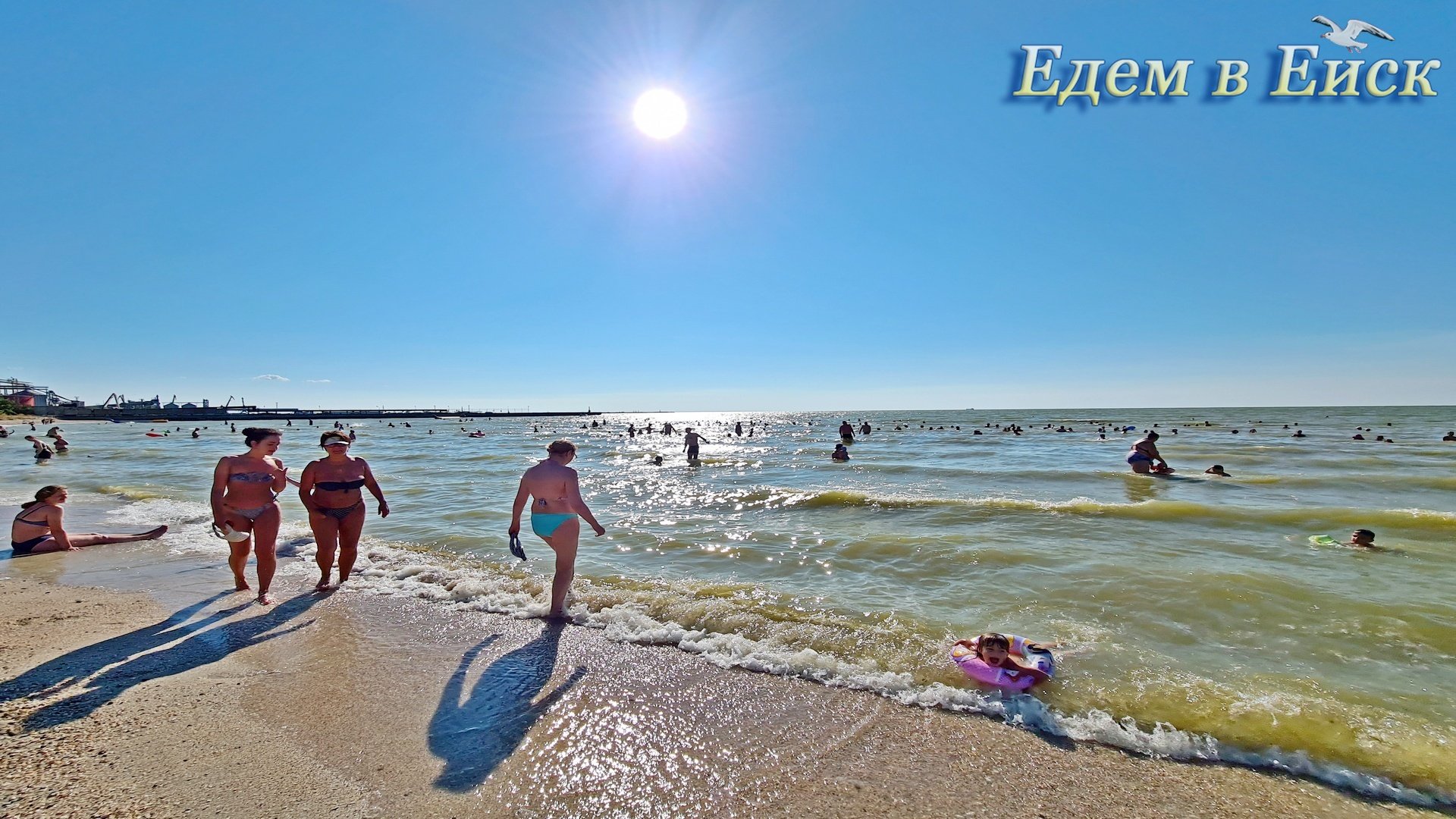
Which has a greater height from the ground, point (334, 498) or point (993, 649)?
point (334, 498)

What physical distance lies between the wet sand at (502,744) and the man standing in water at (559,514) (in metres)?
0.77

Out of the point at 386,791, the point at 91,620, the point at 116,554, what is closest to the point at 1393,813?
the point at 386,791

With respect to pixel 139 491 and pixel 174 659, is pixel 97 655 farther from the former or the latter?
pixel 139 491

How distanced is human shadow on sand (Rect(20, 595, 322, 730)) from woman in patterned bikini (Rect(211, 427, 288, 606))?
54 centimetres

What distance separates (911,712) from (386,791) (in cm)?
305

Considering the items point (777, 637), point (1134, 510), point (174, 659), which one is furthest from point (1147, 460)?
point (174, 659)

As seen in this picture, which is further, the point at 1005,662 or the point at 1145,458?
the point at 1145,458

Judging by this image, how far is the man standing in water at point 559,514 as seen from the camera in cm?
562

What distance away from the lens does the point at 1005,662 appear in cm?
432

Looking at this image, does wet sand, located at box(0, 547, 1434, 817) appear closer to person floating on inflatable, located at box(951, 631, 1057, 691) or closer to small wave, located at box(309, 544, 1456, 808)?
small wave, located at box(309, 544, 1456, 808)

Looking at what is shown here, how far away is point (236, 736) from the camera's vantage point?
10.9 feet

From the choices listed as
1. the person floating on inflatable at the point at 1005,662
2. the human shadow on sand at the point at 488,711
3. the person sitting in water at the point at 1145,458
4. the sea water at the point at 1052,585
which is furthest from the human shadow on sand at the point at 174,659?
the person sitting in water at the point at 1145,458

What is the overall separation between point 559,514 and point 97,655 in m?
3.44

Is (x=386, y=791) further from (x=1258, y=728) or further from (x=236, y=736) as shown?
(x=1258, y=728)
